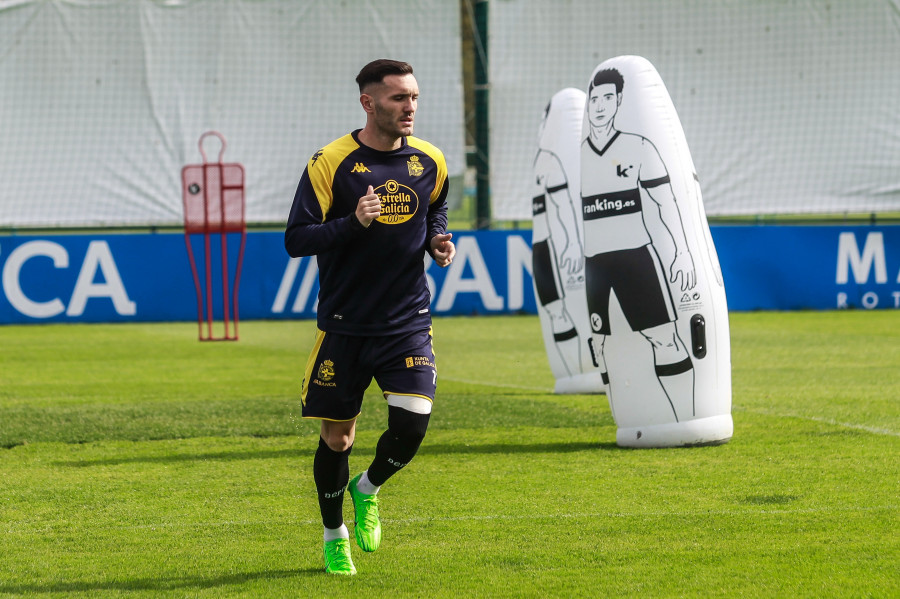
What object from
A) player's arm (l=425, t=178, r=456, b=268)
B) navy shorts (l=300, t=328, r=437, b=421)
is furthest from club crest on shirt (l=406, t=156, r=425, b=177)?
navy shorts (l=300, t=328, r=437, b=421)

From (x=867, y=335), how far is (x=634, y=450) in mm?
7632

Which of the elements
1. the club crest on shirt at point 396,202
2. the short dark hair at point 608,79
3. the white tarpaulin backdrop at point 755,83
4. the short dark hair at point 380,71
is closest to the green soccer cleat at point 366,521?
the club crest on shirt at point 396,202

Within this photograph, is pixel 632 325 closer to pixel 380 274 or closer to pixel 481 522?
pixel 481 522

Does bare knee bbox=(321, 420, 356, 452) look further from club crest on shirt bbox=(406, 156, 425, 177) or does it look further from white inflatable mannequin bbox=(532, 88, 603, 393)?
white inflatable mannequin bbox=(532, 88, 603, 393)

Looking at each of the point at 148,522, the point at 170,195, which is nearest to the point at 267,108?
the point at 170,195

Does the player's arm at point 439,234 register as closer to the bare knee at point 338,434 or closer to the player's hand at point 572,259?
the bare knee at point 338,434

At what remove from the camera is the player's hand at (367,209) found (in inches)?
173

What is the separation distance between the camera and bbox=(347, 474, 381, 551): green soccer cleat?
4.75m

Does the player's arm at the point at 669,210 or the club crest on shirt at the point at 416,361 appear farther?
the player's arm at the point at 669,210

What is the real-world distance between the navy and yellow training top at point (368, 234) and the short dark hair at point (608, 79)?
283cm

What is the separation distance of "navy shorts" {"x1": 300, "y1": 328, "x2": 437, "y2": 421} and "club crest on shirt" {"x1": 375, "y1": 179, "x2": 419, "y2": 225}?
1.50 ft

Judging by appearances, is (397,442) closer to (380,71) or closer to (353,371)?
(353,371)

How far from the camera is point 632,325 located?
23.5 ft

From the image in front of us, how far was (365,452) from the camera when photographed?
23.6 ft
